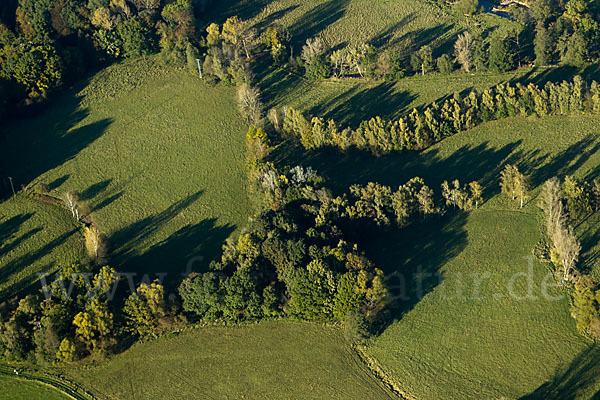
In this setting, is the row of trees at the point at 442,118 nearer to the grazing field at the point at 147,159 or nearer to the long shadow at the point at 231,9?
the grazing field at the point at 147,159

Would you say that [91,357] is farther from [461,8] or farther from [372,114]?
[461,8]

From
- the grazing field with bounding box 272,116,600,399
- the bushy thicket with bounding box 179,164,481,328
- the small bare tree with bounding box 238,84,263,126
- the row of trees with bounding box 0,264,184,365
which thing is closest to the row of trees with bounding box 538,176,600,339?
the grazing field with bounding box 272,116,600,399

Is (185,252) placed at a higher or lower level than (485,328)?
higher

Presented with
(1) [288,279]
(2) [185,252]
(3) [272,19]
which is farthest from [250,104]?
(1) [288,279]

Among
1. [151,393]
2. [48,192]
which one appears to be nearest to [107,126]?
[48,192]

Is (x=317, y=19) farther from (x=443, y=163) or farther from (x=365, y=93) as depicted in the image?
(x=443, y=163)

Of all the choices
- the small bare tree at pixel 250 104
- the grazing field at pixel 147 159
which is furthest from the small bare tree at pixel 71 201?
the small bare tree at pixel 250 104

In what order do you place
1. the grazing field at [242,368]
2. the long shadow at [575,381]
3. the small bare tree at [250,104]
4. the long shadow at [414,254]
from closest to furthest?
the long shadow at [575,381], the grazing field at [242,368], the long shadow at [414,254], the small bare tree at [250,104]
